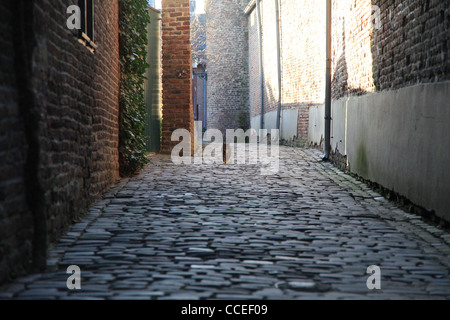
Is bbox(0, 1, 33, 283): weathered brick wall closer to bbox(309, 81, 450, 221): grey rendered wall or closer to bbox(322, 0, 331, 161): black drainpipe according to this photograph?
bbox(309, 81, 450, 221): grey rendered wall

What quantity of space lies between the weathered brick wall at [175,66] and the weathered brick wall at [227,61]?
1653 cm

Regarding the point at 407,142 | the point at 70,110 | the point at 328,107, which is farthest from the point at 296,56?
the point at 70,110

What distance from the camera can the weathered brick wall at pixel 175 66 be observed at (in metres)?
13.3

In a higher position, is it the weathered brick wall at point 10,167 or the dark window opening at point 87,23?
the dark window opening at point 87,23

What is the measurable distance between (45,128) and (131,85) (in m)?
5.15

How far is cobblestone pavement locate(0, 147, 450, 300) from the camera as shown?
3.29 m

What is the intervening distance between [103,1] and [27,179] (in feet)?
Answer: 13.9

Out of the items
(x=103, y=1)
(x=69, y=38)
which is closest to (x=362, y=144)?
(x=103, y=1)

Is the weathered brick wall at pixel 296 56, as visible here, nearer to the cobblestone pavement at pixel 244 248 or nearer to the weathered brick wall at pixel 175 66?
the weathered brick wall at pixel 175 66

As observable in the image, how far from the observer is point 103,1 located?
7.32m

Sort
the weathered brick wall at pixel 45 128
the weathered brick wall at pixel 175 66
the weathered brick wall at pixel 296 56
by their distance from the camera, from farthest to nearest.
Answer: the weathered brick wall at pixel 296 56 → the weathered brick wall at pixel 175 66 → the weathered brick wall at pixel 45 128

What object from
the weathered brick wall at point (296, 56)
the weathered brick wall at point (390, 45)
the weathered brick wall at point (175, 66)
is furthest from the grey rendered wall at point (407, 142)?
the weathered brick wall at point (296, 56)

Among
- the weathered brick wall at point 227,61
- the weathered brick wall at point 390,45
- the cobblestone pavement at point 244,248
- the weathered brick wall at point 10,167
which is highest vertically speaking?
the weathered brick wall at point 227,61

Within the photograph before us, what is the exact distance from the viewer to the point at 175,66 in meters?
13.4
